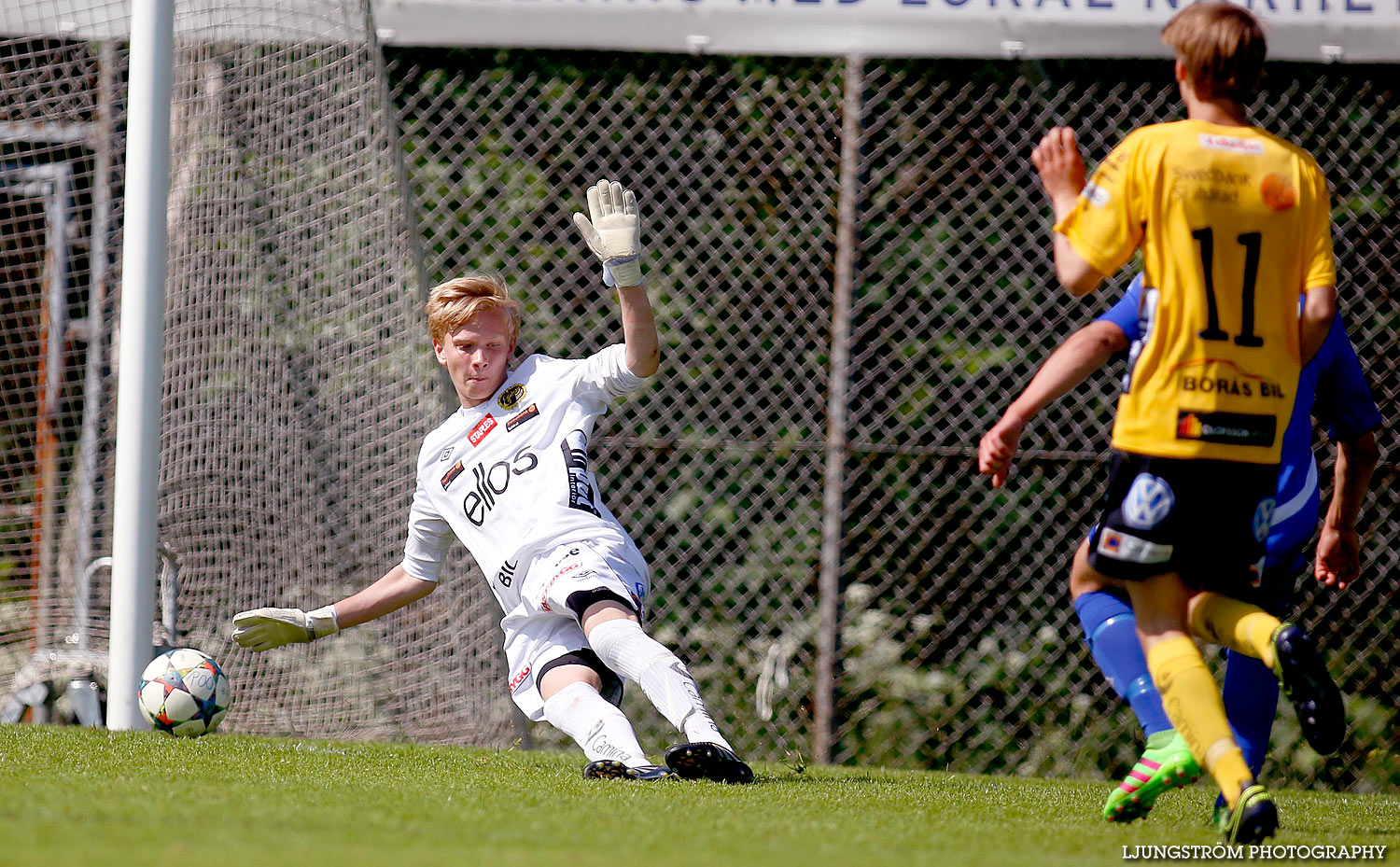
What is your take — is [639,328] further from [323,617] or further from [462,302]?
[323,617]

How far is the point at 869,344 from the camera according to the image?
533 centimetres

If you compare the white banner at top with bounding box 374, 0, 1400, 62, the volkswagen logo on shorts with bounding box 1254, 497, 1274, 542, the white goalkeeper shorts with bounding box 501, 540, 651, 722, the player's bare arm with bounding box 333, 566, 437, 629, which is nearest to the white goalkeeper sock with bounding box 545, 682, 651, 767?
the white goalkeeper shorts with bounding box 501, 540, 651, 722

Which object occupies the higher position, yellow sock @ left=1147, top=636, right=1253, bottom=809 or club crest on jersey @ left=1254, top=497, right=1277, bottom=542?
club crest on jersey @ left=1254, top=497, right=1277, bottom=542

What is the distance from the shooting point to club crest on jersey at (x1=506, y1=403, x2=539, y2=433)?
11.9ft

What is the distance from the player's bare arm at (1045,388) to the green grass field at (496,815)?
29.0 inches

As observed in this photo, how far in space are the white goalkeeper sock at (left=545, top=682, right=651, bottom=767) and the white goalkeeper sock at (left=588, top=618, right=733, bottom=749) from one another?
0.34 ft

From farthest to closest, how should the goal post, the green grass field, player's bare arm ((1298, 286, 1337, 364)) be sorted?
the goal post → player's bare arm ((1298, 286, 1337, 364)) → the green grass field

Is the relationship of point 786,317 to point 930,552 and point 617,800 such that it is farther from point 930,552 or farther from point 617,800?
point 617,800

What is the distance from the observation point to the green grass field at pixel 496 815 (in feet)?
6.59

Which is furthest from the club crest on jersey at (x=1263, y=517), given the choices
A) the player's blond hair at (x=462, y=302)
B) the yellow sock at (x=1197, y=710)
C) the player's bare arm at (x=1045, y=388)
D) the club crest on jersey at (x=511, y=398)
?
the player's blond hair at (x=462, y=302)

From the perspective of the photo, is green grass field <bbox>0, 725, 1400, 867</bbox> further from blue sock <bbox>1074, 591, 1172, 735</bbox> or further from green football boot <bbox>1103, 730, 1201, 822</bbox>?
blue sock <bbox>1074, 591, 1172, 735</bbox>

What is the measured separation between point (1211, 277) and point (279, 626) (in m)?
2.61

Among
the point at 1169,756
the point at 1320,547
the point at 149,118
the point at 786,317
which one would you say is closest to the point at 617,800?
the point at 1169,756

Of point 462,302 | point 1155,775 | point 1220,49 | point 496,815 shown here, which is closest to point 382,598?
point 462,302
